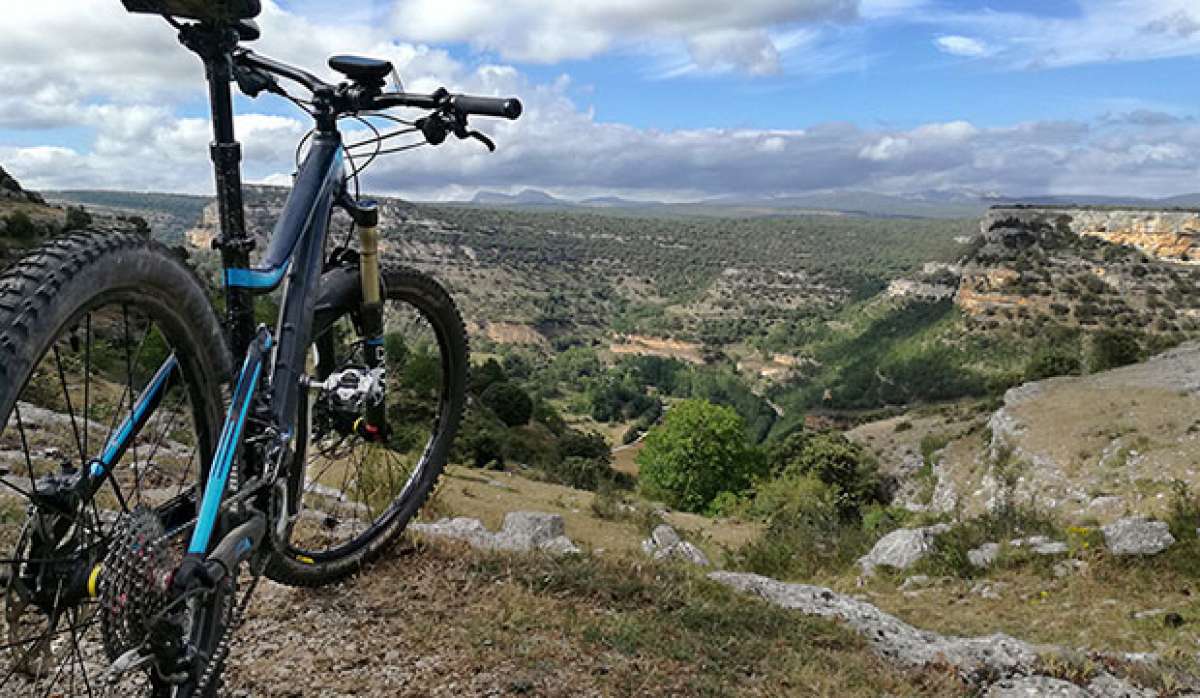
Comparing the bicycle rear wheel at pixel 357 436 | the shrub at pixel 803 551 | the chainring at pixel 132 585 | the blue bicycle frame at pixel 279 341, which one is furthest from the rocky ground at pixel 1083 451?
the chainring at pixel 132 585

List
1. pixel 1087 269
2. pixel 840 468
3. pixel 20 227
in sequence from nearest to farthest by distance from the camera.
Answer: pixel 20 227
pixel 840 468
pixel 1087 269

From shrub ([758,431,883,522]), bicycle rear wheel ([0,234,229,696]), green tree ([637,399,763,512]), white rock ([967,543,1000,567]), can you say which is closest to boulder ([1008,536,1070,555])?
white rock ([967,543,1000,567])

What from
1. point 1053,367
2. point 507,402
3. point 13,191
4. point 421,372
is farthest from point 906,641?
point 13,191

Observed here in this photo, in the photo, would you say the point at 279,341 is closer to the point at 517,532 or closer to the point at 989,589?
the point at 517,532

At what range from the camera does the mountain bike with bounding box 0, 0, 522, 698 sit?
2268 mm

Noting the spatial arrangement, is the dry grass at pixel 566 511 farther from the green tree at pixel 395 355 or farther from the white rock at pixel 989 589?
the white rock at pixel 989 589

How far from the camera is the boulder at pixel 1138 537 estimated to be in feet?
27.1

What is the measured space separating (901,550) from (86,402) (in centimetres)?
909

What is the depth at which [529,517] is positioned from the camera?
32.0 ft

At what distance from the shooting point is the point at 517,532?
904cm

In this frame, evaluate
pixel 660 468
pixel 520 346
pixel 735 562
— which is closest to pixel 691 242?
pixel 520 346

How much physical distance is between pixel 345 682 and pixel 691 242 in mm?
172031

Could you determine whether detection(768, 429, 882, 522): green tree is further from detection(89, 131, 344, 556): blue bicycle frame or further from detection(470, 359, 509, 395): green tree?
detection(89, 131, 344, 556): blue bicycle frame

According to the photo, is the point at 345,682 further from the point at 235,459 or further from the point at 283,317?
the point at 283,317
